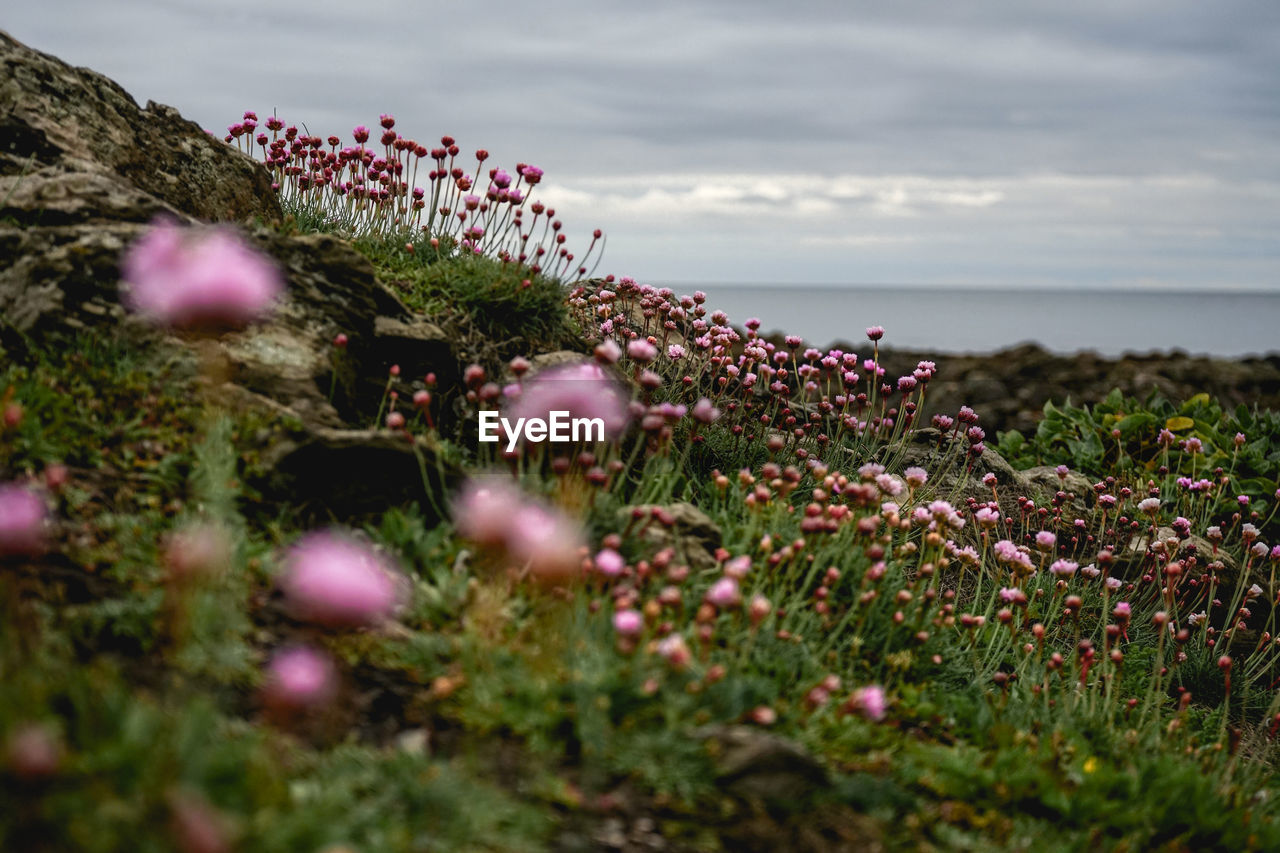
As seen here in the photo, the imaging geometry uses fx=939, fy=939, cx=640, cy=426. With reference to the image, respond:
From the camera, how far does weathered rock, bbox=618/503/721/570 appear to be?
13.6ft

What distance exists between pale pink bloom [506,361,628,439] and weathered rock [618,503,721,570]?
471mm

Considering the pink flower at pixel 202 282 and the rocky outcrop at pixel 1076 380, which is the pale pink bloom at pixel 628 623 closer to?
the pink flower at pixel 202 282

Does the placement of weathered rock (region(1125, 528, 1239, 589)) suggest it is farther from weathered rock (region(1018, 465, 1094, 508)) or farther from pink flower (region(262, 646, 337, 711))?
pink flower (region(262, 646, 337, 711))

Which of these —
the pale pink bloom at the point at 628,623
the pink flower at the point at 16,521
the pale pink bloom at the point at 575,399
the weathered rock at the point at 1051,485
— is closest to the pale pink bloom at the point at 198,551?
the pink flower at the point at 16,521

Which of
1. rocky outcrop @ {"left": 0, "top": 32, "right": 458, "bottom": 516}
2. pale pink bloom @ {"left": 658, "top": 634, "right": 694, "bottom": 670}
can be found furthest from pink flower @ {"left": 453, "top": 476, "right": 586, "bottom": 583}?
pale pink bloom @ {"left": 658, "top": 634, "right": 694, "bottom": 670}

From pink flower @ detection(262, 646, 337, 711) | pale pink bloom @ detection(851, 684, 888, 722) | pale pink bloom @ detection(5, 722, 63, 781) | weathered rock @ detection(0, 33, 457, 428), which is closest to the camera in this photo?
pale pink bloom @ detection(5, 722, 63, 781)

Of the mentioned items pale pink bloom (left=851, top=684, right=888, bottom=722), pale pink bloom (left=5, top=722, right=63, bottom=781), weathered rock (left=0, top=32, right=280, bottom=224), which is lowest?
pale pink bloom (left=851, top=684, right=888, bottom=722)

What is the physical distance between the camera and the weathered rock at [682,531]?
13.6 ft

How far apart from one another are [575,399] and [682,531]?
2.58ft

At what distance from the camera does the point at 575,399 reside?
167 inches

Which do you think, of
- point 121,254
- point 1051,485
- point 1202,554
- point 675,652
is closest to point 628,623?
point 675,652

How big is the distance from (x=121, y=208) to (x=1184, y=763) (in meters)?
5.71

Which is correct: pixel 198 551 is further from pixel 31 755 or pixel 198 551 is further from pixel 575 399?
pixel 575 399

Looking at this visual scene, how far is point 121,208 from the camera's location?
15.8 feet
